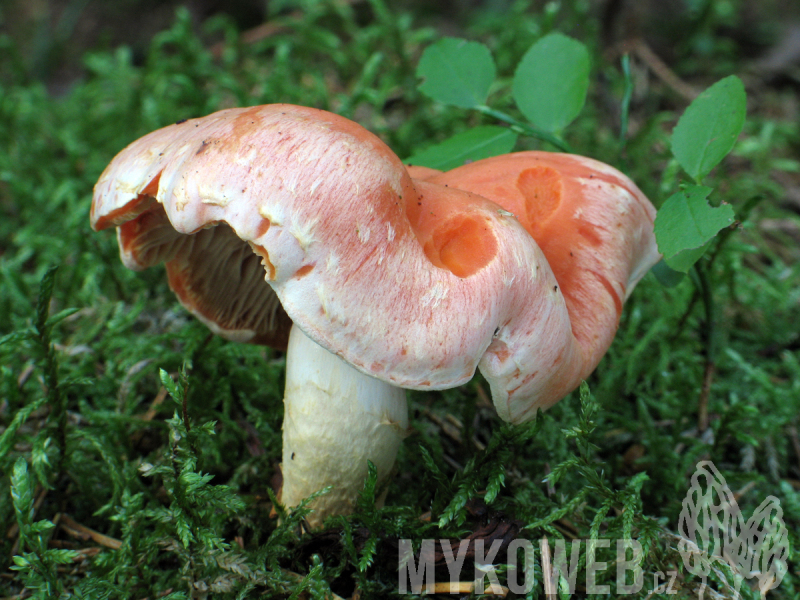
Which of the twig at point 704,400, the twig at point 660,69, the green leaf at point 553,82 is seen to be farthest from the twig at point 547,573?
the twig at point 660,69

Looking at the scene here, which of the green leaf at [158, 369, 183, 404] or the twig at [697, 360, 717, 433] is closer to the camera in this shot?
the green leaf at [158, 369, 183, 404]

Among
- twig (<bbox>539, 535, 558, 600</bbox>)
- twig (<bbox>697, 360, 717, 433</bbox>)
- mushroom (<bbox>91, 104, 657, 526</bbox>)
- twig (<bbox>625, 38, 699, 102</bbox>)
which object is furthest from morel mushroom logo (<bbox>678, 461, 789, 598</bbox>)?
twig (<bbox>625, 38, 699, 102</bbox>)

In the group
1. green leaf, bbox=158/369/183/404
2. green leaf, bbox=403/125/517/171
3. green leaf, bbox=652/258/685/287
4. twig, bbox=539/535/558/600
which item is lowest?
twig, bbox=539/535/558/600

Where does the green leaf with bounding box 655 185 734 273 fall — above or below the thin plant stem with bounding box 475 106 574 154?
below

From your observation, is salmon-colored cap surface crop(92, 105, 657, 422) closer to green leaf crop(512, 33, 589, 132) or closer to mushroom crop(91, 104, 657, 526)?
mushroom crop(91, 104, 657, 526)

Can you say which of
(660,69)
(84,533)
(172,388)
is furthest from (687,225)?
(660,69)

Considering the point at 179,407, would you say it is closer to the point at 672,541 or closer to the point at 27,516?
the point at 27,516
